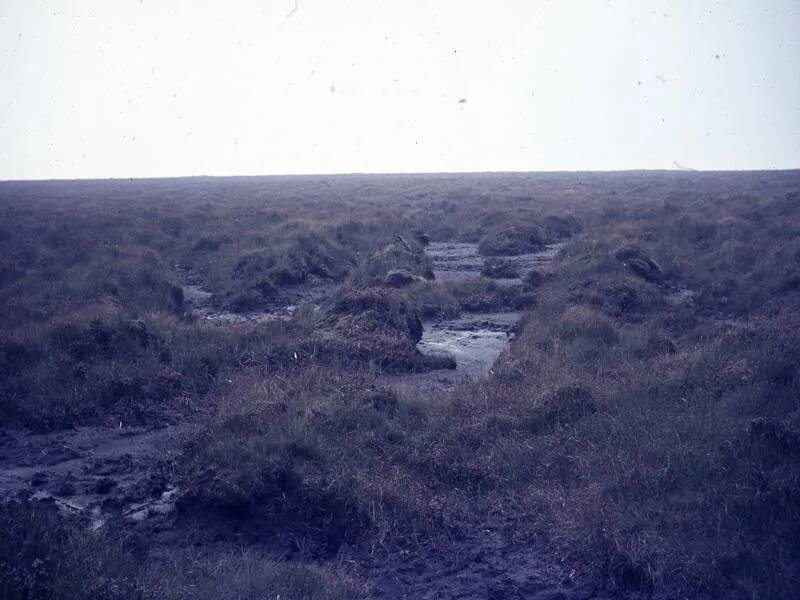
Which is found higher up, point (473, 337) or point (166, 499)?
point (166, 499)

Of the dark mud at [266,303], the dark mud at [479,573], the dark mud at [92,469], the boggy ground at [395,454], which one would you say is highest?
the boggy ground at [395,454]

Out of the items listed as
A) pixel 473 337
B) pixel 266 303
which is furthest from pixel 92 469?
pixel 266 303

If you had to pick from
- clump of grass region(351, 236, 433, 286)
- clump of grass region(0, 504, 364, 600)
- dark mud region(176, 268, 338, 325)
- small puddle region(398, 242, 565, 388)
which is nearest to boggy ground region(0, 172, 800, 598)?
clump of grass region(0, 504, 364, 600)

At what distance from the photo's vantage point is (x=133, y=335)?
38.1 ft

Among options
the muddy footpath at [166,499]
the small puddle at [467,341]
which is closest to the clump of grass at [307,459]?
the muddy footpath at [166,499]

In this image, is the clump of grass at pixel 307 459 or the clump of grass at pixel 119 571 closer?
the clump of grass at pixel 119 571

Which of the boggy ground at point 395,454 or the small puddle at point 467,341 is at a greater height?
the boggy ground at point 395,454

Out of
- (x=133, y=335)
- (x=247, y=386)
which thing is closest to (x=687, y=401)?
(x=247, y=386)

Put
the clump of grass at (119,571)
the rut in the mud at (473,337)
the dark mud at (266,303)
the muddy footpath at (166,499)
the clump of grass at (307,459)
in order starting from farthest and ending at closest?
the dark mud at (266,303) → the rut in the mud at (473,337) → the clump of grass at (307,459) → the muddy footpath at (166,499) → the clump of grass at (119,571)

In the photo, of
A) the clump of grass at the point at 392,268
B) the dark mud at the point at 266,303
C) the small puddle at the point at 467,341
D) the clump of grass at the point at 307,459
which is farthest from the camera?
the clump of grass at the point at 392,268

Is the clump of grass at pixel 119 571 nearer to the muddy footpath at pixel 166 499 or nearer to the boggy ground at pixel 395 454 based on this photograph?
the boggy ground at pixel 395 454

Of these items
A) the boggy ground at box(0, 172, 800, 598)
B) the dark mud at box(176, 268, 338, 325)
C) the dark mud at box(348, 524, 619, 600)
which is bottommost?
the dark mud at box(176, 268, 338, 325)

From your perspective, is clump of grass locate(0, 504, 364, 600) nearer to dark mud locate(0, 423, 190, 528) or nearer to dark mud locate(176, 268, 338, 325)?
dark mud locate(0, 423, 190, 528)

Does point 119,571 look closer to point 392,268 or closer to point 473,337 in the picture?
point 473,337
